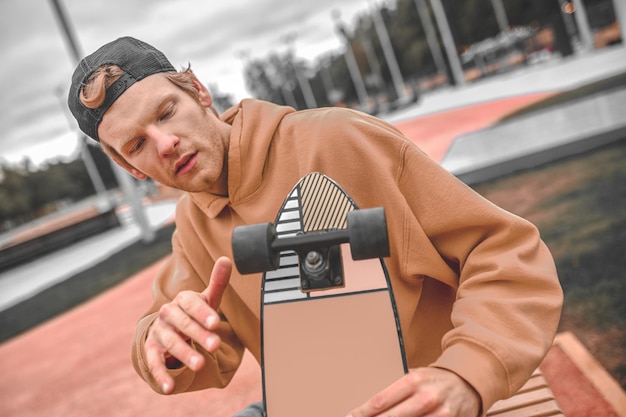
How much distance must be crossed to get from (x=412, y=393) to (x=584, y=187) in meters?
5.04

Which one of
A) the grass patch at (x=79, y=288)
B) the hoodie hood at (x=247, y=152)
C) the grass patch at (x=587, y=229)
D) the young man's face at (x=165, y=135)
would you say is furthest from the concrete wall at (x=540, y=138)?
the grass patch at (x=79, y=288)

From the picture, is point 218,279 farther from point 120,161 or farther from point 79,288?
point 79,288

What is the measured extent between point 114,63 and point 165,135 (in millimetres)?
252

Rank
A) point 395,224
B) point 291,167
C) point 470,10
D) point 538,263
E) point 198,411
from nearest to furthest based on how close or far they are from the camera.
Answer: point 538,263 < point 395,224 < point 291,167 < point 198,411 < point 470,10

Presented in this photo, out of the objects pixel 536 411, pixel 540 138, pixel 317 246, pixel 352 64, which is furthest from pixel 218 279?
pixel 352 64

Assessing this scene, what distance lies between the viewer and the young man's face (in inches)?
58.8

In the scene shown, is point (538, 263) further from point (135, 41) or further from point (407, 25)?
point (407, 25)

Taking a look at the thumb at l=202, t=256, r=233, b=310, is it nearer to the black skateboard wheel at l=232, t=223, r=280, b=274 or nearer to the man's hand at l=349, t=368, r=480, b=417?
the black skateboard wheel at l=232, t=223, r=280, b=274

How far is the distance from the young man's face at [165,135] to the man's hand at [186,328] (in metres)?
0.44

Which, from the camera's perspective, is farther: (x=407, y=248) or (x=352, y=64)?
(x=352, y=64)

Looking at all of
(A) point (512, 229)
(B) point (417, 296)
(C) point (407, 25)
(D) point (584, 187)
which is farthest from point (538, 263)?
(C) point (407, 25)

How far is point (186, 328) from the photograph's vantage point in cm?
114

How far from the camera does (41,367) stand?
6000mm

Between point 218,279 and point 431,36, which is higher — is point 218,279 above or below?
below
